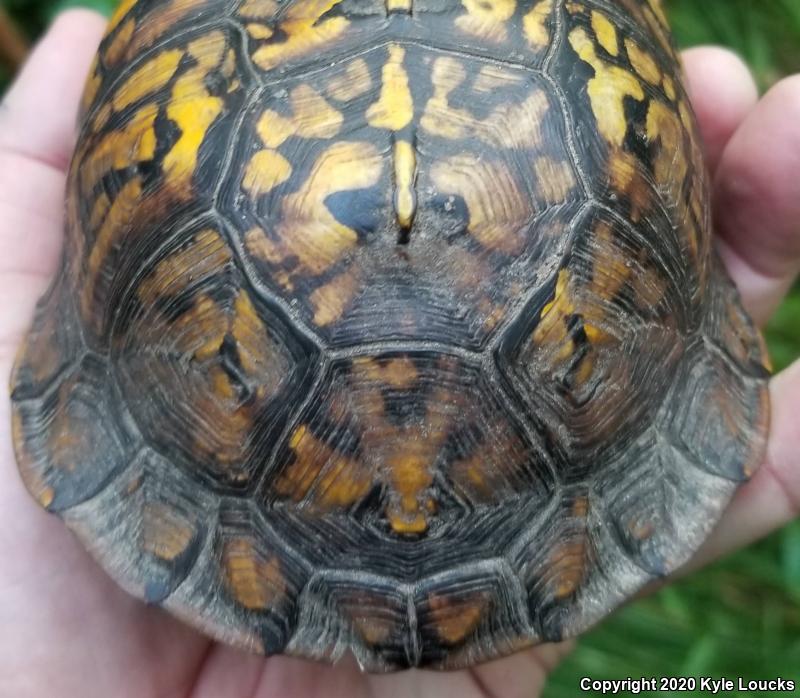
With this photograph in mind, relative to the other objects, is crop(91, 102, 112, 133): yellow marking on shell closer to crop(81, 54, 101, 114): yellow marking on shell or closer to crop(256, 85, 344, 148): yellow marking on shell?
crop(81, 54, 101, 114): yellow marking on shell

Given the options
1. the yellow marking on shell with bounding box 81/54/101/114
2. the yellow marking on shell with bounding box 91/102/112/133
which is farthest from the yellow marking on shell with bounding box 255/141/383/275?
the yellow marking on shell with bounding box 81/54/101/114

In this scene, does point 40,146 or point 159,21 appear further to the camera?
point 40,146

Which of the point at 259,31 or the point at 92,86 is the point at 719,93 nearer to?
the point at 259,31

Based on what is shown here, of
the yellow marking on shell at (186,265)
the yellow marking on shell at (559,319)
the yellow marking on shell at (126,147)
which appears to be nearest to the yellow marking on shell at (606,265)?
the yellow marking on shell at (559,319)

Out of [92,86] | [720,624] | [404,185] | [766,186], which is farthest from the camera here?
[720,624]

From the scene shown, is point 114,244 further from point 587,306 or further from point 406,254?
point 587,306

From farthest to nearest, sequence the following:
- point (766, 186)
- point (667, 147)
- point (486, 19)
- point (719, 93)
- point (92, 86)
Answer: point (719, 93), point (766, 186), point (92, 86), point (667, 147), point (486, 19)

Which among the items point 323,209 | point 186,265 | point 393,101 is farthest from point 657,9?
point 186,265

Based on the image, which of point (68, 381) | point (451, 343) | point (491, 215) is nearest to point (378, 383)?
point (451, 343)
